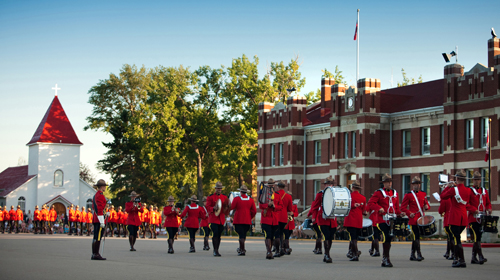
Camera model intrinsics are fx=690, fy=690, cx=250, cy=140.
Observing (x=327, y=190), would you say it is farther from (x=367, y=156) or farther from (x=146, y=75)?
(x=146, y=75)

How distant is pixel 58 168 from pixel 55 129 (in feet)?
14.4

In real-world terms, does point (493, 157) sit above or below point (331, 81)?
below

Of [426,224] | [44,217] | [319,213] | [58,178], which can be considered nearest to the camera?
[319,213]

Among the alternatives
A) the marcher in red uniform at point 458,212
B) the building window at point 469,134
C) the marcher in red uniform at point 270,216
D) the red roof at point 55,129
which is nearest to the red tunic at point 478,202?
the marcher in red uniform at point 458,212

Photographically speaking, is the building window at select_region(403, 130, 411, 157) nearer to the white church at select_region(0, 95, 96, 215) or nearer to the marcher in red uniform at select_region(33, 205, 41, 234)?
the marcher in red uniform at select_region(33, 205, 41, 234)

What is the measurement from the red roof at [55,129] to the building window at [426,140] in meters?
41.8

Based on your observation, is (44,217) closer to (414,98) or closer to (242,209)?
(414,98)

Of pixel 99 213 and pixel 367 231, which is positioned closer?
pixel 99 213

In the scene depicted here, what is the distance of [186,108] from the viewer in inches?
2643

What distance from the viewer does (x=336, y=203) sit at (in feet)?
57.9

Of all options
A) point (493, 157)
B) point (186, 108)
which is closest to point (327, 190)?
point (493, 157)

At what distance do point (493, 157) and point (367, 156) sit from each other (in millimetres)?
9611

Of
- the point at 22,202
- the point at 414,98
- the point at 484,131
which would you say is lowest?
the point at 22,202

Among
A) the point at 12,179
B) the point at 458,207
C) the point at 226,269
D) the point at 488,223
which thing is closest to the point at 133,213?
the point at 226,269
